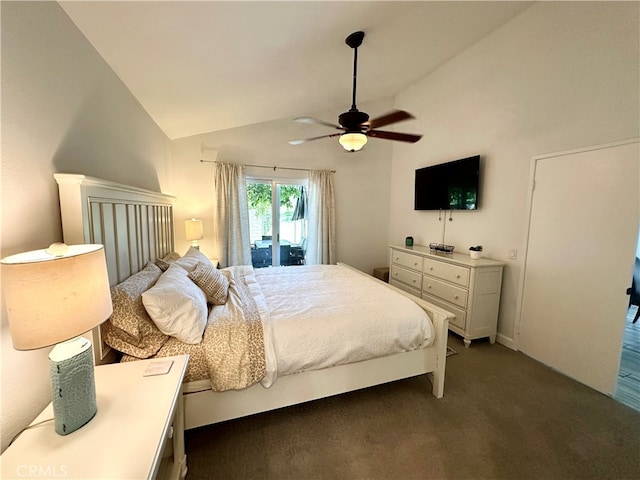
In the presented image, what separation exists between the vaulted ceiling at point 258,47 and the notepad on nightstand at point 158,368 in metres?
1.77

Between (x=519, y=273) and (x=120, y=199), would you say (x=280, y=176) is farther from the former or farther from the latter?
(x=519, y=273)

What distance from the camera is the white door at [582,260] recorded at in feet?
6.57

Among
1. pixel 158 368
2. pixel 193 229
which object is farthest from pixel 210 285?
pixel 193 229

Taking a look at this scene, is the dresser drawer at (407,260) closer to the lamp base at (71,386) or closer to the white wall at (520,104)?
the white wall at (520,104)

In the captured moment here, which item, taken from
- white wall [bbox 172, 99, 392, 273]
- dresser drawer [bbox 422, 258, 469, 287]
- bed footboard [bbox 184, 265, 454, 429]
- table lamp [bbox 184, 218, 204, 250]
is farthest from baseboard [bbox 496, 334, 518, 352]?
table lamp [bbox 184, 218, 204, 250]

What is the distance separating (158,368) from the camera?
125cm

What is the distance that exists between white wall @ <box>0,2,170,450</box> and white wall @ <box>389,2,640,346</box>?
365 centimetres

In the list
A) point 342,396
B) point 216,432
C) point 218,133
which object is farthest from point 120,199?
point 218,133

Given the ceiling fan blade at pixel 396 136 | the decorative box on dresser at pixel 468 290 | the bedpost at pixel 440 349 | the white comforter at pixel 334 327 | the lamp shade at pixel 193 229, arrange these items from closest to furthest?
the white comforter at pixel 334 327 < the bedpost at pixel 440 349 < the ceiling fan blade at pixel 396 136 < the decorative box on dresser at pixel 468 290 < the lamp shade at pixel 193 229

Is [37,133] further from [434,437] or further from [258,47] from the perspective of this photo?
[434,437]

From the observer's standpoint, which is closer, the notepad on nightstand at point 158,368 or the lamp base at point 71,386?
the lamp base at point 71,386

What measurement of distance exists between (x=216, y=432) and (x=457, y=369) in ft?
6.86

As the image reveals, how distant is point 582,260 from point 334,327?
2.29 meters

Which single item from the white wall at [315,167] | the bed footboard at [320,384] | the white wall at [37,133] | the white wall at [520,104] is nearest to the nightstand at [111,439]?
the white wall at [37,133]
